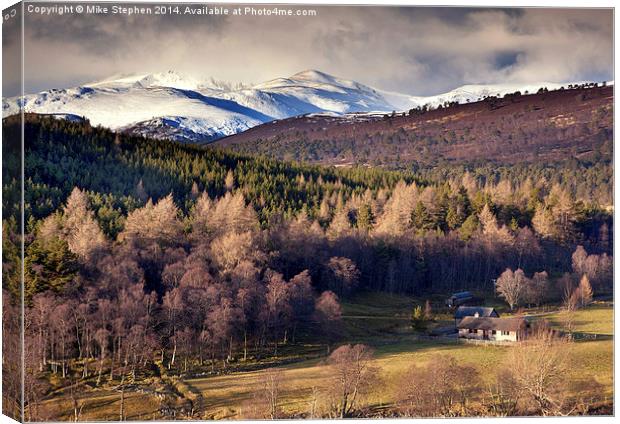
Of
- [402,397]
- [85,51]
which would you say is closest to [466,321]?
[402,397]

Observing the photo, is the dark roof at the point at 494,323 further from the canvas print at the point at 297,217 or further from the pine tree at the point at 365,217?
the pine tree at the point at 365,217

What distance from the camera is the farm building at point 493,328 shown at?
17.2m

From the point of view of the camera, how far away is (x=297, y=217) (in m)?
18.6

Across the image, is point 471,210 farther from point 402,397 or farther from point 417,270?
point 402,397

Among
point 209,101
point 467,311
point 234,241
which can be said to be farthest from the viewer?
A: point 467,311

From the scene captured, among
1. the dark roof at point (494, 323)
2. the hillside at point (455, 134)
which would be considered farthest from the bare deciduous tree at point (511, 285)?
the hillside at point (455, 134)

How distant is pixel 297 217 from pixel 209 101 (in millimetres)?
2827

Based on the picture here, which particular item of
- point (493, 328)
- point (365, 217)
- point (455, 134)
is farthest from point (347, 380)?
point (455, 134)

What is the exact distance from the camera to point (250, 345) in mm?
16766

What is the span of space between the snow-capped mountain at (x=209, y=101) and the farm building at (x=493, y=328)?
413 centimetres

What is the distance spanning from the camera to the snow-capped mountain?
1639cm

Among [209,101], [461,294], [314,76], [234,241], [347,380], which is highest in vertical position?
[314,76]

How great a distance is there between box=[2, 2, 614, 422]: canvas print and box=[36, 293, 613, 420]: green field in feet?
0.12

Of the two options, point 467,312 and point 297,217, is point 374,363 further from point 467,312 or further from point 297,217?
point 297,217
